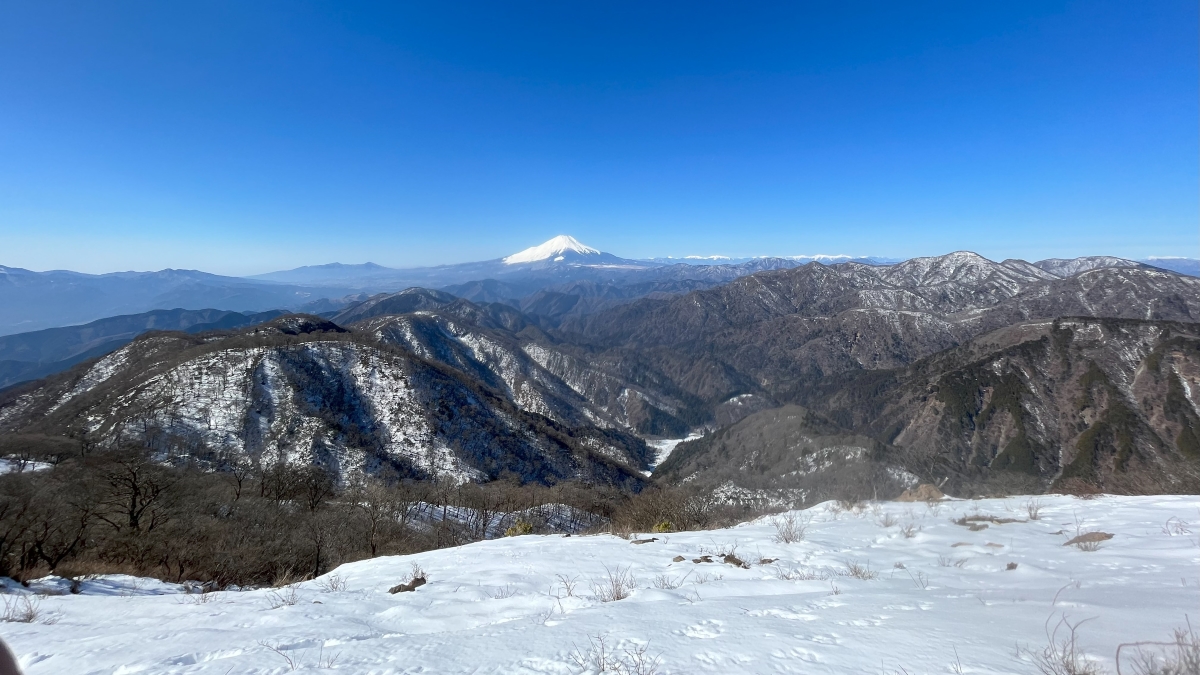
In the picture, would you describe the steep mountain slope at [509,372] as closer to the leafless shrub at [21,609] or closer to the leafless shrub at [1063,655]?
the leafless shrub at [21,609]

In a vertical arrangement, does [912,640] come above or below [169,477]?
above

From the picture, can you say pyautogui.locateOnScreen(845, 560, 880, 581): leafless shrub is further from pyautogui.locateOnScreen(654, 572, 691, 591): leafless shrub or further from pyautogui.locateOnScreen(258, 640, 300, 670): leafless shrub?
pyautogui.locateOnScreen(258, 640, 300, 670): leafless shrub

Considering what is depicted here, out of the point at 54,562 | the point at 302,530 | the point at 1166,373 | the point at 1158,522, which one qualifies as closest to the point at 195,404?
the point at 302,530

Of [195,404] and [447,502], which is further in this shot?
[195,404]

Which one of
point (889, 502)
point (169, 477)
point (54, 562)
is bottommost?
point (169, 477)

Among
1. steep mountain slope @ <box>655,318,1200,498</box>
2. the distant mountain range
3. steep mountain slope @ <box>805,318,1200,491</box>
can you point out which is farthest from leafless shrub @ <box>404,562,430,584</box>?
steep mountain slope @ <box>805,318,1200,491</box>

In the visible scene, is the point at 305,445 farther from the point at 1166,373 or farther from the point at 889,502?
the point at 1166,373

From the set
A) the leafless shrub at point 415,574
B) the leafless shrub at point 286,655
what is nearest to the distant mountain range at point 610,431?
the leafless shrub at point 415,574

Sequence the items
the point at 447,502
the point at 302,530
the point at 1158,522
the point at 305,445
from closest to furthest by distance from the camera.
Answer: the point at 1158,522 → the point at 302,530 → the point at 447,502 → the point at 305,445
